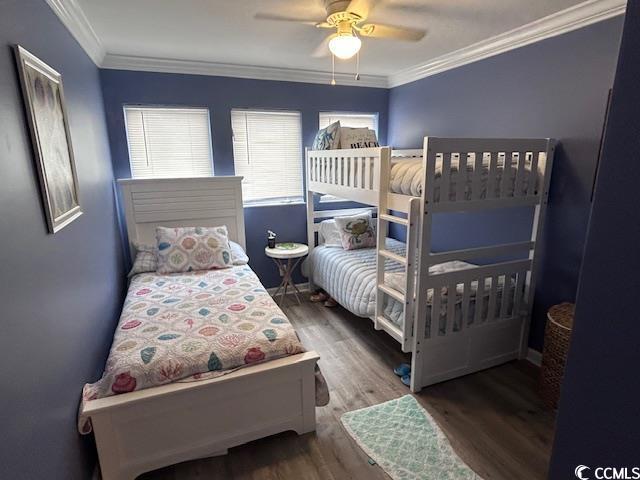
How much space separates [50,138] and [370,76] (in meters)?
3.14

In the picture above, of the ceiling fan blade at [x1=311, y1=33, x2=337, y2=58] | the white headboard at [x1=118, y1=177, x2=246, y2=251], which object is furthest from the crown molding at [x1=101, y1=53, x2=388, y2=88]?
the white headboard at [x1=118, y1=177, x2=246, y2=251]

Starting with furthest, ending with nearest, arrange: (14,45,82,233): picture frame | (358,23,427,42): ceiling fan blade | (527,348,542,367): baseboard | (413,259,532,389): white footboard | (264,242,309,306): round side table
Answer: (264,242,309,306): round side table, (527,348,542,367): baseboard, (413,259,532,389): white footboard, (358,23,427,42): ceiling fan blade, (14,45,82,233): picture frame

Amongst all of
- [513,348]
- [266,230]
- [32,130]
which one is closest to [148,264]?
[266,230]

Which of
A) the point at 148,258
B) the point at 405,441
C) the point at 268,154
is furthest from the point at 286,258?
the point at 405,441

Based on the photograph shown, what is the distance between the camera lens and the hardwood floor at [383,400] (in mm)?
1731

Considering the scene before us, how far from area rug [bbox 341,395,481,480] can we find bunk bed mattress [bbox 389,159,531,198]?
51.1 inches

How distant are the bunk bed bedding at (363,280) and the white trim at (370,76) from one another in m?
1.67

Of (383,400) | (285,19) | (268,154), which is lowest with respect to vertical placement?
(383,400)

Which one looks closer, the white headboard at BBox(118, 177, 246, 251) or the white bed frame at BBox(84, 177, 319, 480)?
the white bed frame at BBox(84, 177, 319, 480)

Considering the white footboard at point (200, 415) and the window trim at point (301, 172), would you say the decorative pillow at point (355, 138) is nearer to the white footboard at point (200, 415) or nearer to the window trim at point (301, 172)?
the window trim at point (301, 172)

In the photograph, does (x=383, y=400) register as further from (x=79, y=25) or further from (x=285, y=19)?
(x=79, y=25)

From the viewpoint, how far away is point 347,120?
400 centimetres

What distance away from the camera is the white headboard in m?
3.17

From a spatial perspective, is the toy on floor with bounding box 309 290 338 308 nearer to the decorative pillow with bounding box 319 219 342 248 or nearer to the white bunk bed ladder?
the decorative pillow with bounding box 319 219 342 248
